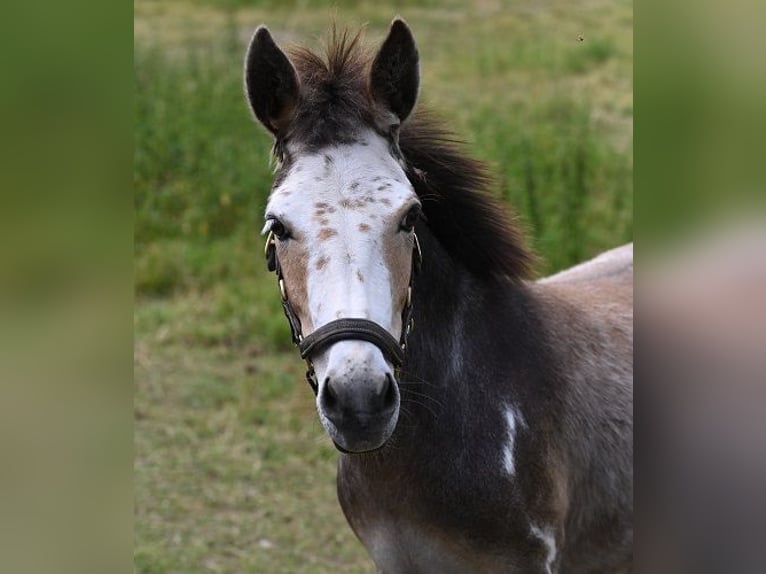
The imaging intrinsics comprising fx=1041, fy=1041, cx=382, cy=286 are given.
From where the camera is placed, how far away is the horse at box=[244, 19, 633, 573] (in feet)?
6.19

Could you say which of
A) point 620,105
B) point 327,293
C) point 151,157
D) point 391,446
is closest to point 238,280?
point 151,157

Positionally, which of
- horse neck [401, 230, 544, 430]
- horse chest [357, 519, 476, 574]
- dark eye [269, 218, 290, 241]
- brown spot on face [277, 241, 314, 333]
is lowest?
horse chest [357, 519, 476, 574]

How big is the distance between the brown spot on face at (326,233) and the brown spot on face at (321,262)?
0.04 metres

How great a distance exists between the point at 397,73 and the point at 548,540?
111 cm

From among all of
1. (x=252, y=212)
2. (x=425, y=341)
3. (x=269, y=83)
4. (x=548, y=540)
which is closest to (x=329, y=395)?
(x=425, y=341)

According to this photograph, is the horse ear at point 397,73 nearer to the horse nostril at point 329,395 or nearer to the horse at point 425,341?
the horse at point 425,341

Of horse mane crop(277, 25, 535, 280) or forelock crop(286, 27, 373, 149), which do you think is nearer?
forelock crop(286, 27, 373, 149)

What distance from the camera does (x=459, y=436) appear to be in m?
2.35

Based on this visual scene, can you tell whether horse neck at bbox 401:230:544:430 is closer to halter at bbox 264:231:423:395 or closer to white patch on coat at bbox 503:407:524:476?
white patch on coat at bbox 503:407:524:476

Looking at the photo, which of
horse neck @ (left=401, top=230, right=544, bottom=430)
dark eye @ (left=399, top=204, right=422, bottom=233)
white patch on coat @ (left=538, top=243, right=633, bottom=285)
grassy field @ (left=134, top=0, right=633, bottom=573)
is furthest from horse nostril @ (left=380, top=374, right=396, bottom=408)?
white patch on coat @ (left=538, top=243, right=633, bottom=285)

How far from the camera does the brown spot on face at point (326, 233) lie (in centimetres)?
192

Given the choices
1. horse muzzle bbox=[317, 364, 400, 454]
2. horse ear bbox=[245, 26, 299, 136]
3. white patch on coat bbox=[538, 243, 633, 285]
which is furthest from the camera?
white patch on coat bbox=[538, 243, 633, 285]

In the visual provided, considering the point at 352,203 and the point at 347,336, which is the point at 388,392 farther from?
the point at 352,203
